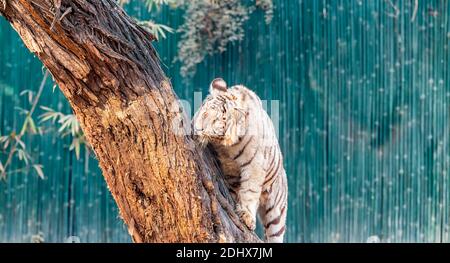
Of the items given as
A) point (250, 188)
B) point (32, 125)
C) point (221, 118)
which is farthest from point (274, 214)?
point (32, 125)

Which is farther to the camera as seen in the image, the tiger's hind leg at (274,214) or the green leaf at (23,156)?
the green leaf at (23,156)

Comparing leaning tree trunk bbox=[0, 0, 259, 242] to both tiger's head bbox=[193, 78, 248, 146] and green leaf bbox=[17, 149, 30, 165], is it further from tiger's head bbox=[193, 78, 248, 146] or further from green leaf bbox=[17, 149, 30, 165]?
green leaf bbox=[17, 149, 30, 165]

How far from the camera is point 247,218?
196cm

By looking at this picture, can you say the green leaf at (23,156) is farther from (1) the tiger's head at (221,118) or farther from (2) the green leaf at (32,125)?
(1) the tiger's head at (221,118)

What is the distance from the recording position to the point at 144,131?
5.49 feet

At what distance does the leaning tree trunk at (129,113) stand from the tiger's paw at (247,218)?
0.48 feet

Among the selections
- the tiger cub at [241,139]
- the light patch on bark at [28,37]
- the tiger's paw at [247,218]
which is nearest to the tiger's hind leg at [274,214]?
the tiger cub at [241,139]

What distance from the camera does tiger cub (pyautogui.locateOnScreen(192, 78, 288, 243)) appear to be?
1948mm

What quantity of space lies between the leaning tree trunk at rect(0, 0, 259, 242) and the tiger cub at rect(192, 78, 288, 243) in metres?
0.17

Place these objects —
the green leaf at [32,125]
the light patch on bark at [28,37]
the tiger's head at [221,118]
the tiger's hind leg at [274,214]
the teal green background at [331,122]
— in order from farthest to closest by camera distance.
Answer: the teal green background at [331,122] < the green leaf at [32,125] < the tiger's hind leg at [274,214] < the tiger's head at [221,118] < the light patch on bark at [28,37]

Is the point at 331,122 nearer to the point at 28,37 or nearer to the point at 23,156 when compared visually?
the point at 23,156

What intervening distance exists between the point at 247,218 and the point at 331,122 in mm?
2828

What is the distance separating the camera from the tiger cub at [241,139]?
76.7 inches
